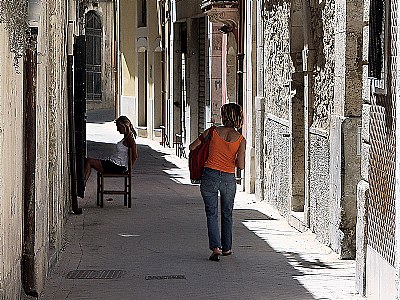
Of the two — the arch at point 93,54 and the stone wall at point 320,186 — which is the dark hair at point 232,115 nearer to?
the stone wall at point 320,186

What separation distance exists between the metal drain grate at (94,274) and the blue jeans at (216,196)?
4.13ft

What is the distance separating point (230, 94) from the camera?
22938 mm

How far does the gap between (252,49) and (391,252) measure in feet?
35.3

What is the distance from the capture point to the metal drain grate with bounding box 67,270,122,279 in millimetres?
11242

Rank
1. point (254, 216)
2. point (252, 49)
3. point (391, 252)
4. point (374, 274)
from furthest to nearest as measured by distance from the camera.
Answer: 1. point (252, 49)
2. point (254, 216)
3. point (374, 274)
4. point (391, 252)

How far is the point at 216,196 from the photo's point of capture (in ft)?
39.9

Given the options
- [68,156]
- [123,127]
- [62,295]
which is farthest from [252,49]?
[62,295]

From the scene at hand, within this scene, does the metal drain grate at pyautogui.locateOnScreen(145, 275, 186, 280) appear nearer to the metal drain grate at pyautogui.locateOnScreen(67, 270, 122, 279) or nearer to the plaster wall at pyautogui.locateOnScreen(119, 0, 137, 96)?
the metal drain grate at pyautogui.locateOnScreen(67, 270, 122, 279)

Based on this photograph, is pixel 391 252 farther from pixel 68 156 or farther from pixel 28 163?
pixel 68 156

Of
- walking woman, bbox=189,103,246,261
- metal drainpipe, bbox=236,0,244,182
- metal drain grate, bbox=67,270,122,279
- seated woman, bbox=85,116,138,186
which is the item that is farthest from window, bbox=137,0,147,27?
metal drain grate, bbox=67,270,122,279

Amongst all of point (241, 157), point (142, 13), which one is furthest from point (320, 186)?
point (142, 13)

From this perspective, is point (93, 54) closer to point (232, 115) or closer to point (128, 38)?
point (128, 38)

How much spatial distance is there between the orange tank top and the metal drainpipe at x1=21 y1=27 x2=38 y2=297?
10.4 feet

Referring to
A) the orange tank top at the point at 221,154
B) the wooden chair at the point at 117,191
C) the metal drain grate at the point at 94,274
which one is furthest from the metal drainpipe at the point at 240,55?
the metal drain grate at the point at 94,274
